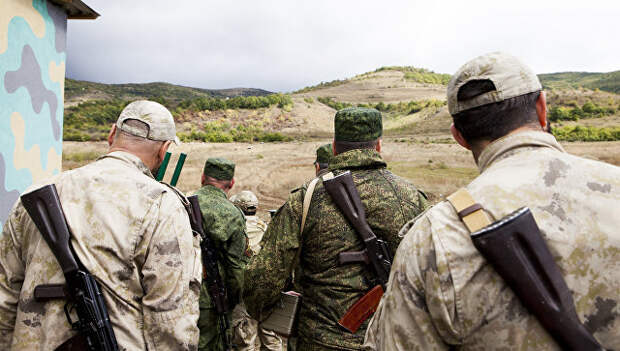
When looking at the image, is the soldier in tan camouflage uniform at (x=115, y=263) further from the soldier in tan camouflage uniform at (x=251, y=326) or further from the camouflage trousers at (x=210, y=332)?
the soldier in tan camouflage uniform at (x=251, y=326)

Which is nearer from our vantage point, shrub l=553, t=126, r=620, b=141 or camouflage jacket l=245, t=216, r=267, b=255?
camouflage jacket l=245, t=216, r=267, b=255

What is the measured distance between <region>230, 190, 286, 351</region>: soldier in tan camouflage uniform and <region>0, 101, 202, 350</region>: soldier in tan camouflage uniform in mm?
2393

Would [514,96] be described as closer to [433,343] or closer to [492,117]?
[492,117]

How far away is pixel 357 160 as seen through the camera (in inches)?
104

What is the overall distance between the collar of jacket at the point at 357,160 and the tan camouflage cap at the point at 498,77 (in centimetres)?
117

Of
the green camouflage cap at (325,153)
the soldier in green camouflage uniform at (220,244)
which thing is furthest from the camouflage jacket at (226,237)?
the green camouflage cap at (325,153)

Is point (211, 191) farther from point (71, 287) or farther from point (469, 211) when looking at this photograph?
point (469, 211)

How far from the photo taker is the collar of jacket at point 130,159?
2.22m

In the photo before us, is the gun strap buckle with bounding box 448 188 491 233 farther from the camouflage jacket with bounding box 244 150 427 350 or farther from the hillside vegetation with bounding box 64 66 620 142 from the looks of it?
the hillside vegetation with bounding box 64 66 620 142

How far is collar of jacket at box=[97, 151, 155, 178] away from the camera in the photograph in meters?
2.22

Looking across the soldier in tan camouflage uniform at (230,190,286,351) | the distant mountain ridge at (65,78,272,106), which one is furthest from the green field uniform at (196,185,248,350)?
the distant mountain ridge at (65,78,272,106)

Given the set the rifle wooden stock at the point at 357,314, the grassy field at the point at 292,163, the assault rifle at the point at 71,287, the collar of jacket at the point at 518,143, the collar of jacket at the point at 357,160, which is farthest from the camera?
the grassy field at the point at 292,163

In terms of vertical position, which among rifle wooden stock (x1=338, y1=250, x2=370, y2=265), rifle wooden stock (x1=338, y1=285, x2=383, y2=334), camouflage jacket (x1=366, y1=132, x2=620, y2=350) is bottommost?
rifle wooden stock (x1=338, y1=285, x2=383, y2=334)

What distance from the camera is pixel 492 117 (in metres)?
1.43
